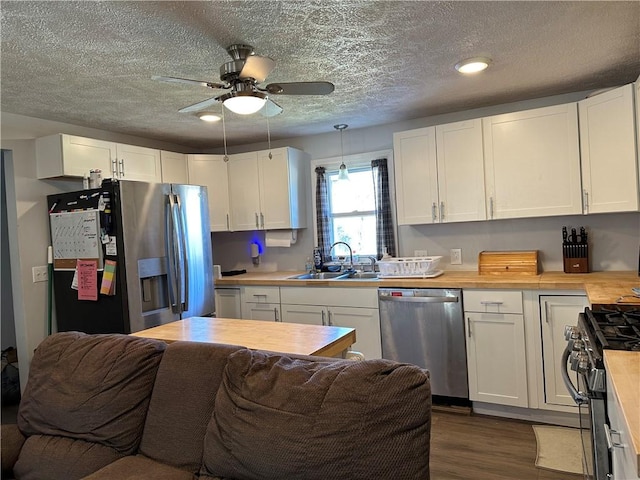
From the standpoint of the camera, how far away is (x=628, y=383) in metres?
1.20

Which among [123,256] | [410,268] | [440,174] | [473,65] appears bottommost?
[410,268]

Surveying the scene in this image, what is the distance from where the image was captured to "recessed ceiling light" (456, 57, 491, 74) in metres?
2.56

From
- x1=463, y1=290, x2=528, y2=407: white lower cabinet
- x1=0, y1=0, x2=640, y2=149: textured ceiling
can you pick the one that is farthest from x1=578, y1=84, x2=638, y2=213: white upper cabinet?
x1=463, y1=290, x2=528, y2=407: white lower cabinet

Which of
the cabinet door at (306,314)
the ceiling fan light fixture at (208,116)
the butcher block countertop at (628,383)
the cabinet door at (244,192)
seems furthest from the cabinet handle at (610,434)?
the cabinet door at (244,192)

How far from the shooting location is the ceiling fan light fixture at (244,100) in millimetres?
2117

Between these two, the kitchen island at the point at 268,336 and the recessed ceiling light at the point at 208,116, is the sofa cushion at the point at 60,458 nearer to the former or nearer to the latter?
the kitchen island at the point at 268,336

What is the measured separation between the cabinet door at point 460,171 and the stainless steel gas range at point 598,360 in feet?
5.17

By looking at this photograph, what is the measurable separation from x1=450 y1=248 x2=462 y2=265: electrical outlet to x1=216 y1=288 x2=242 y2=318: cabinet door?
6.43 feet

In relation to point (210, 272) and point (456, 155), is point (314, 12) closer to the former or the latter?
point (456, 155)

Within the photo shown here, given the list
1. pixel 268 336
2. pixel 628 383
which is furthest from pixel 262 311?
pixel 628 383

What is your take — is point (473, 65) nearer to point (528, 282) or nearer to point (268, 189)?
point (528, 282)

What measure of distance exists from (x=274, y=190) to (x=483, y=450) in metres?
2.79

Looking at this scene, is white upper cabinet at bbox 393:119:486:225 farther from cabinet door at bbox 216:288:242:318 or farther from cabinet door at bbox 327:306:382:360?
cabinet door at bbox 216:288:242:318

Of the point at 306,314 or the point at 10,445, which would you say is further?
the point at 306,314
